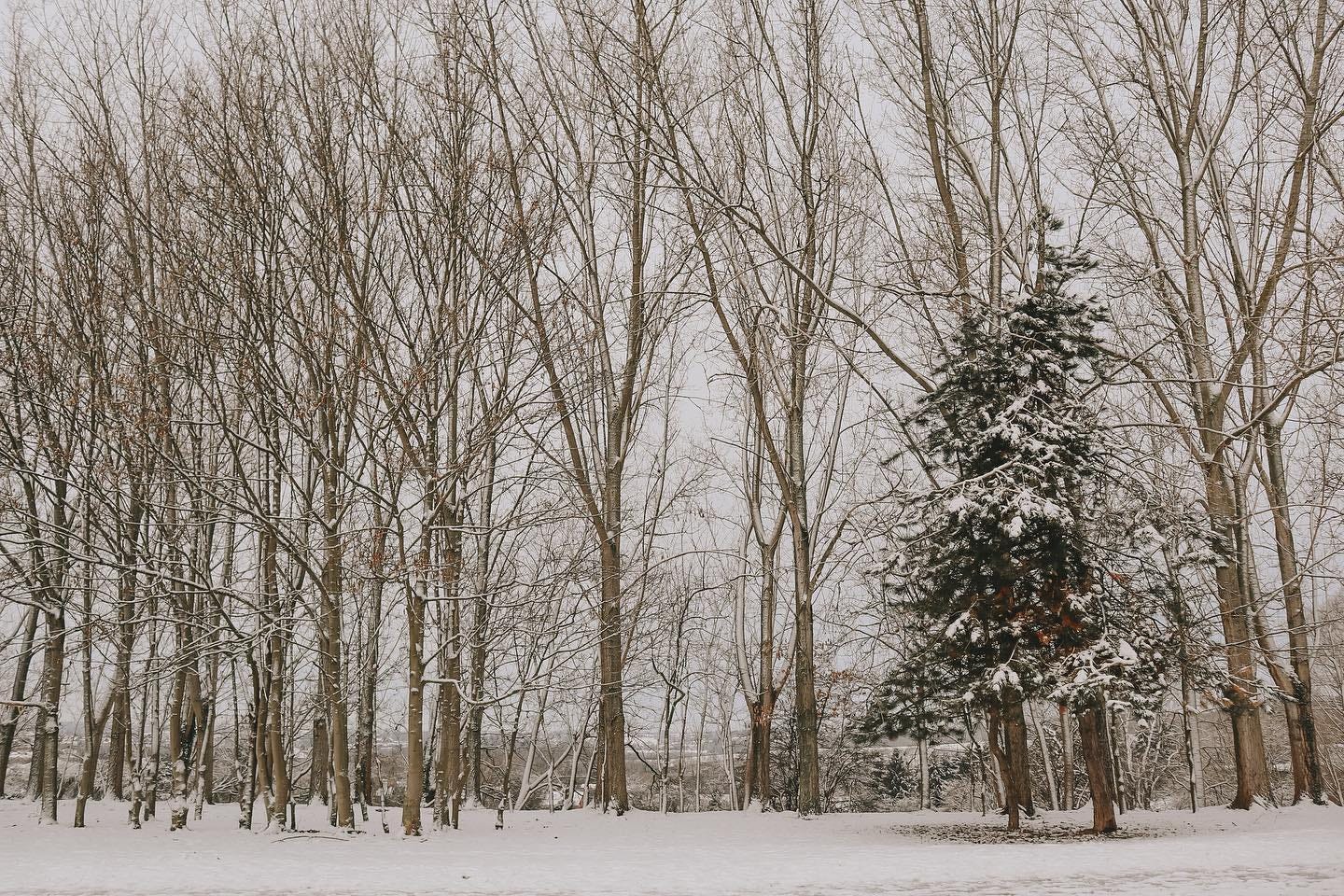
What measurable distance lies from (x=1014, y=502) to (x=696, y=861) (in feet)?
18.9

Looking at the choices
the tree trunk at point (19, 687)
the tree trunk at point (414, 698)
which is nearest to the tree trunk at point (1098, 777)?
the tree trunk at point (414, 698)

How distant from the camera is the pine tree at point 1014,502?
11266mm

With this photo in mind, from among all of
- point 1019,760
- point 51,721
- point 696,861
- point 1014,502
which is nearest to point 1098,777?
point 1019,760

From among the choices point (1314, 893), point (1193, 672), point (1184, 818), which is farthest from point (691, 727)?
point (1314, 893)

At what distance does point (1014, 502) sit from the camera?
11.0 meters

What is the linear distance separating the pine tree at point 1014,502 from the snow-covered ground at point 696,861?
2.33 m

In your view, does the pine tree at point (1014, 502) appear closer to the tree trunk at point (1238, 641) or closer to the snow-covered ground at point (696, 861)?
the snow-covered ground at point (696, 861)

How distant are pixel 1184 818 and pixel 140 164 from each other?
63.3ft

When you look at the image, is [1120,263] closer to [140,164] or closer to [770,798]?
[770,798]

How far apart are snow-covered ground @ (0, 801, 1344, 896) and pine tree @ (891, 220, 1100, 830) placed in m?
2.33

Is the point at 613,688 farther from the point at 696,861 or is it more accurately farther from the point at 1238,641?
the point at 1238,641

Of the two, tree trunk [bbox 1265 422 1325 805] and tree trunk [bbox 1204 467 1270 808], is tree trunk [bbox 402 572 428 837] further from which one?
tree trunk [bbox 1265 422 1325 805]

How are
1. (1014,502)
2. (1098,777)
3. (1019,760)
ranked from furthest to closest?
(1019,760) → (1098,777) → (1014,502)

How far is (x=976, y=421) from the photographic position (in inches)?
486
